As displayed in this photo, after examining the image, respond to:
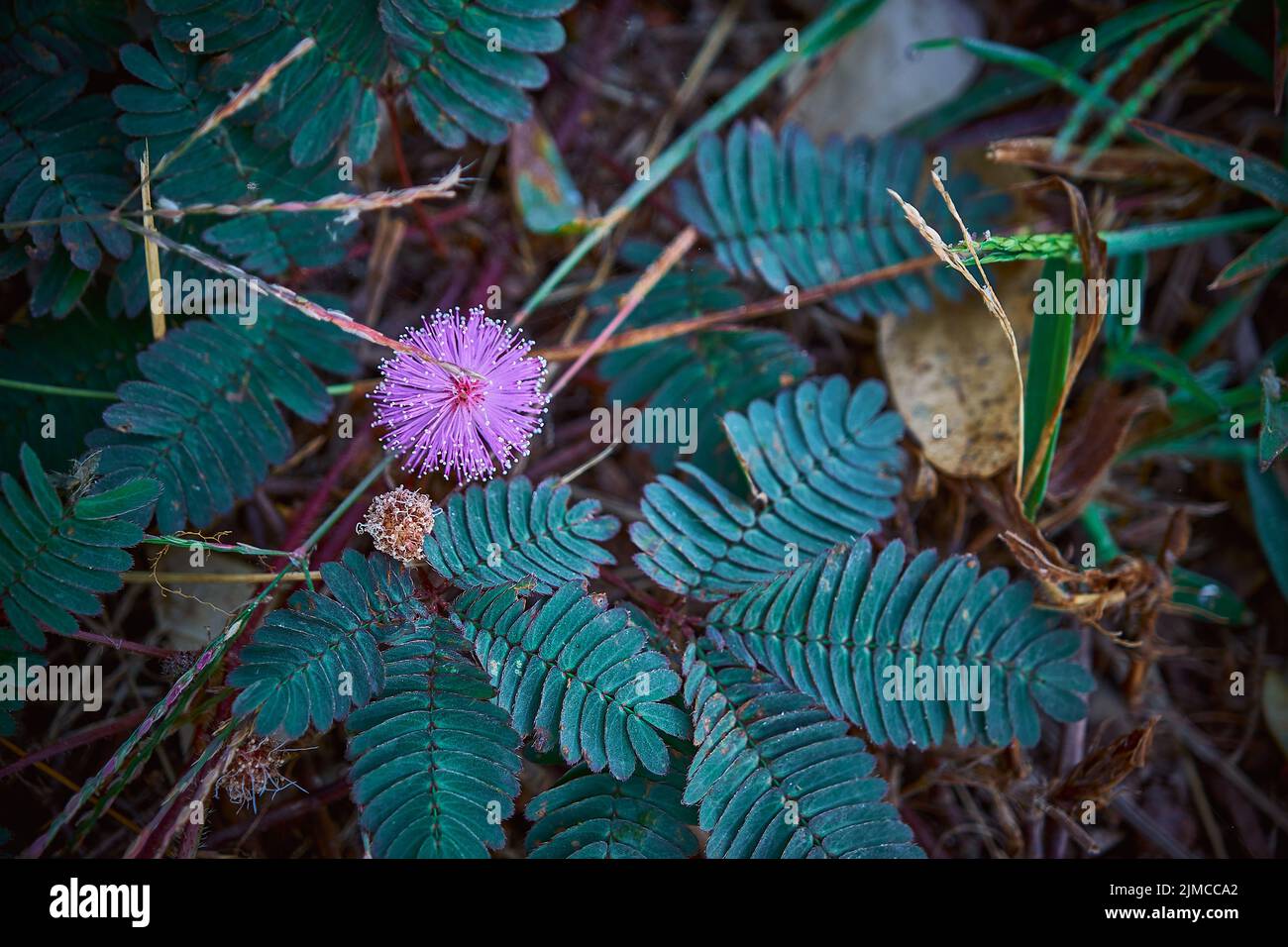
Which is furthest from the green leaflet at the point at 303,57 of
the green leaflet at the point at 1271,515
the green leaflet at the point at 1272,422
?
the green leaflet at the point at 1271,515

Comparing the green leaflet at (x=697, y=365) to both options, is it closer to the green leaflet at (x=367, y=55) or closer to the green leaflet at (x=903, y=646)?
the green leaflet at (x=903, y=646)

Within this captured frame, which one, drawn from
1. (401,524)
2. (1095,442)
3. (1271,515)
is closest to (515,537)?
(401,524)

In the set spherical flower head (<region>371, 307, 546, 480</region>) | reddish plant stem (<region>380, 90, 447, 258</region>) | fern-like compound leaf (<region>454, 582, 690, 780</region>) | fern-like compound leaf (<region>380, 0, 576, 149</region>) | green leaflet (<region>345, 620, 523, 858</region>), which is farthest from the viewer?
reddish plant stem (<region>380, 90, 447, 258</region>)

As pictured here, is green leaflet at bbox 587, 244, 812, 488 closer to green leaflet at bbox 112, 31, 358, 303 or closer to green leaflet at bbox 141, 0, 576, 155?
green leaflet at bbox 141, 0, 576, 155

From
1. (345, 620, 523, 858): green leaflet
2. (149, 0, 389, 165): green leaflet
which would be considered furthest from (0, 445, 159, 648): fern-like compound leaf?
(149, 0, 389, 165): green leaflet

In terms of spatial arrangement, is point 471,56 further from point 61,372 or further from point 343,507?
point 61,372
